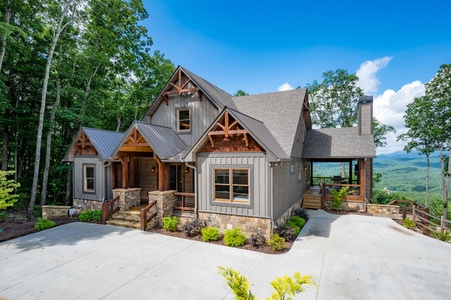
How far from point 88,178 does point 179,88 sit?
7635mm

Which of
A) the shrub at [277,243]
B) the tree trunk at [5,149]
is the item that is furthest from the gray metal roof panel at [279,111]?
the tree trunk at [5,149]

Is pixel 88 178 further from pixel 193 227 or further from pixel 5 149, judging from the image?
pixel 5 149

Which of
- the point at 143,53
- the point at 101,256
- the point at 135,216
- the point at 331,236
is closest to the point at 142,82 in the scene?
the point at 143,53

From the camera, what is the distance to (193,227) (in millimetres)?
9469

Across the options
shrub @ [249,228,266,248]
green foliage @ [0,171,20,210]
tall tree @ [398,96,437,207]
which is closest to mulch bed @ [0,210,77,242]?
green foliage @ [0,171,20,210]

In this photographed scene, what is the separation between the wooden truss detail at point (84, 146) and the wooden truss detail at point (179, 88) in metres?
5.13

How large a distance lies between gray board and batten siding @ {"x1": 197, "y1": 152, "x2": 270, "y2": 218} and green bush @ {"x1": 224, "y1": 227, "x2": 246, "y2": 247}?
791mm

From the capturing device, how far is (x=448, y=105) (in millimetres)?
21578

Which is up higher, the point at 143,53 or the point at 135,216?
the point at 143,53

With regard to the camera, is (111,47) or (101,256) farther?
(111,47)

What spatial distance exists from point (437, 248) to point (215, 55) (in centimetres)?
1928

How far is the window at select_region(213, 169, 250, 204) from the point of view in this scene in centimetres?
935

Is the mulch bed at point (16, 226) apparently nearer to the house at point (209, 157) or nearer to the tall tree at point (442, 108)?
the house at point (209, 157)

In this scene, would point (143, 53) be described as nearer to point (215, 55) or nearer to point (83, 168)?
point (215, 55)
